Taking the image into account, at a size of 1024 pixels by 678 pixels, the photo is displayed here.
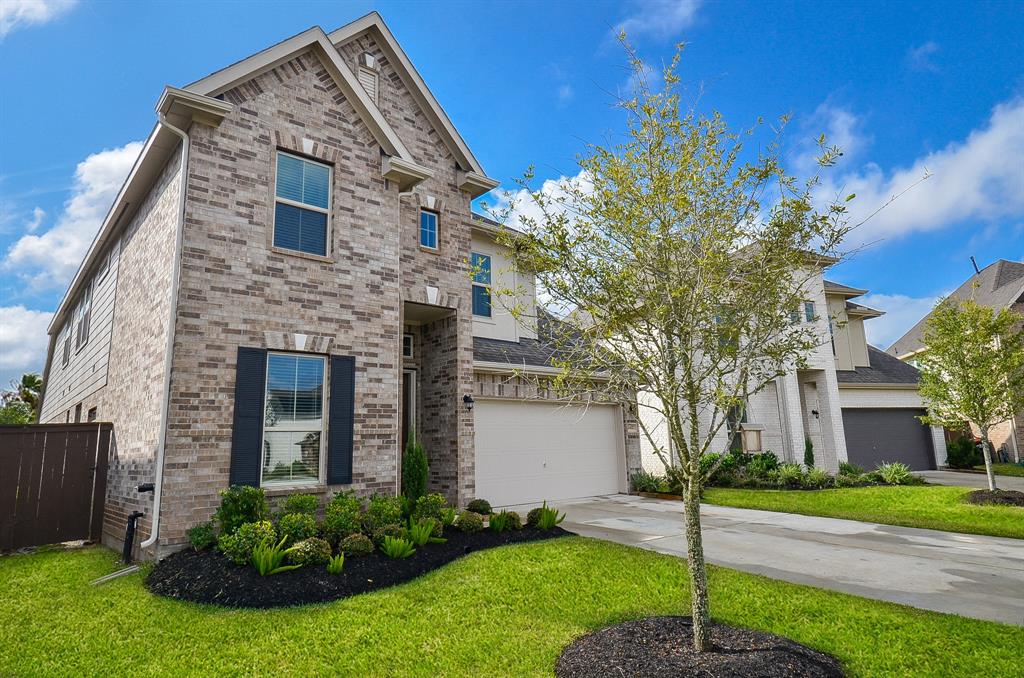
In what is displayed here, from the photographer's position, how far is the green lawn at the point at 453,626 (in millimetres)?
4148

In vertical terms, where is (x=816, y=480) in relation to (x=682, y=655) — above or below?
above

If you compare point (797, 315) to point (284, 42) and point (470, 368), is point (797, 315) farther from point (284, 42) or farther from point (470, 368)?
point (284, 42)

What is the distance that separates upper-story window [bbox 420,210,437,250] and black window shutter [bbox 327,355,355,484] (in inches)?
128

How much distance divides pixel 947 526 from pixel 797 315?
24.9ft

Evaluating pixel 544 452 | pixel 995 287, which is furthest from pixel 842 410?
pixel 544 452

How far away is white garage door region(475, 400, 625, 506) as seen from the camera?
11641mm

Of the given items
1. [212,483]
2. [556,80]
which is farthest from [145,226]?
[556,80]

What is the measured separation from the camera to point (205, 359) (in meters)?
7.08

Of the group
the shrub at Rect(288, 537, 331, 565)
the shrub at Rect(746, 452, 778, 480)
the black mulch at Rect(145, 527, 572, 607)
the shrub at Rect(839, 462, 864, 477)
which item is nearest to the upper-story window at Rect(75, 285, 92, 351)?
the black mulch at Rect(145, 527, 572, 607)

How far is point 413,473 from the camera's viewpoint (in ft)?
29.9

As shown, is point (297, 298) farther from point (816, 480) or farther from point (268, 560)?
point (816, 480)

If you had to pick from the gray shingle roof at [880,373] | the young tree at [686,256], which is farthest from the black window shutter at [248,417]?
the gray shingle roof at [880,373]

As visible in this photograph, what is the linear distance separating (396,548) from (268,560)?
4.83ft

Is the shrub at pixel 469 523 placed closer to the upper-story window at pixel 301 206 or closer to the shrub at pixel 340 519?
the shrub at pixel 340 519
